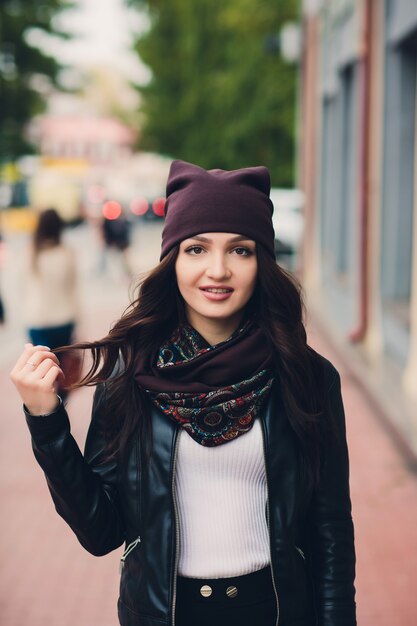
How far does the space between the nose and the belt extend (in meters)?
0.67

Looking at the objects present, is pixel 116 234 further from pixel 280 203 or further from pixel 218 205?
pixel 218 205

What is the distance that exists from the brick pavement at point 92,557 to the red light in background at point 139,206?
3732 cm

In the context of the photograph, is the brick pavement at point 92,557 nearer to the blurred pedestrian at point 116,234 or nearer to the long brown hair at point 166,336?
the long brown hair at point 166,336

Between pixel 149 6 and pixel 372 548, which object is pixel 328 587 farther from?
pixel 149 6

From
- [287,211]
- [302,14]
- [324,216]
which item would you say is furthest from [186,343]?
[287,211]

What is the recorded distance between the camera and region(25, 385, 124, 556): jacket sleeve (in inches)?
78.3

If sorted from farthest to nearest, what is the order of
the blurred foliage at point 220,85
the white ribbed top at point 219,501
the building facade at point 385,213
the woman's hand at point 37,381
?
the blurred foliage at point 220,85, the building facade at point 385,213, the white ribbed top at point 219,501, the woman's hand at point 37,381

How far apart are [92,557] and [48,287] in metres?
2.96

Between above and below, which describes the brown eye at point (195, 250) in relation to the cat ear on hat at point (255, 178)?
below

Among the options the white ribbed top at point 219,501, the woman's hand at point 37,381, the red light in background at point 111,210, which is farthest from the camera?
the red light in background at point 111,210

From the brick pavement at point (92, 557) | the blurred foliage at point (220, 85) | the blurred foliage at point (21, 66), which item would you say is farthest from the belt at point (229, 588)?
the blurred foliage at point (21, 66)

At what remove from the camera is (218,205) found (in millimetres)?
2088

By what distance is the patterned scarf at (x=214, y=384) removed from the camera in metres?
2.06

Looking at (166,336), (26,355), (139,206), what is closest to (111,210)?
(166,336)
